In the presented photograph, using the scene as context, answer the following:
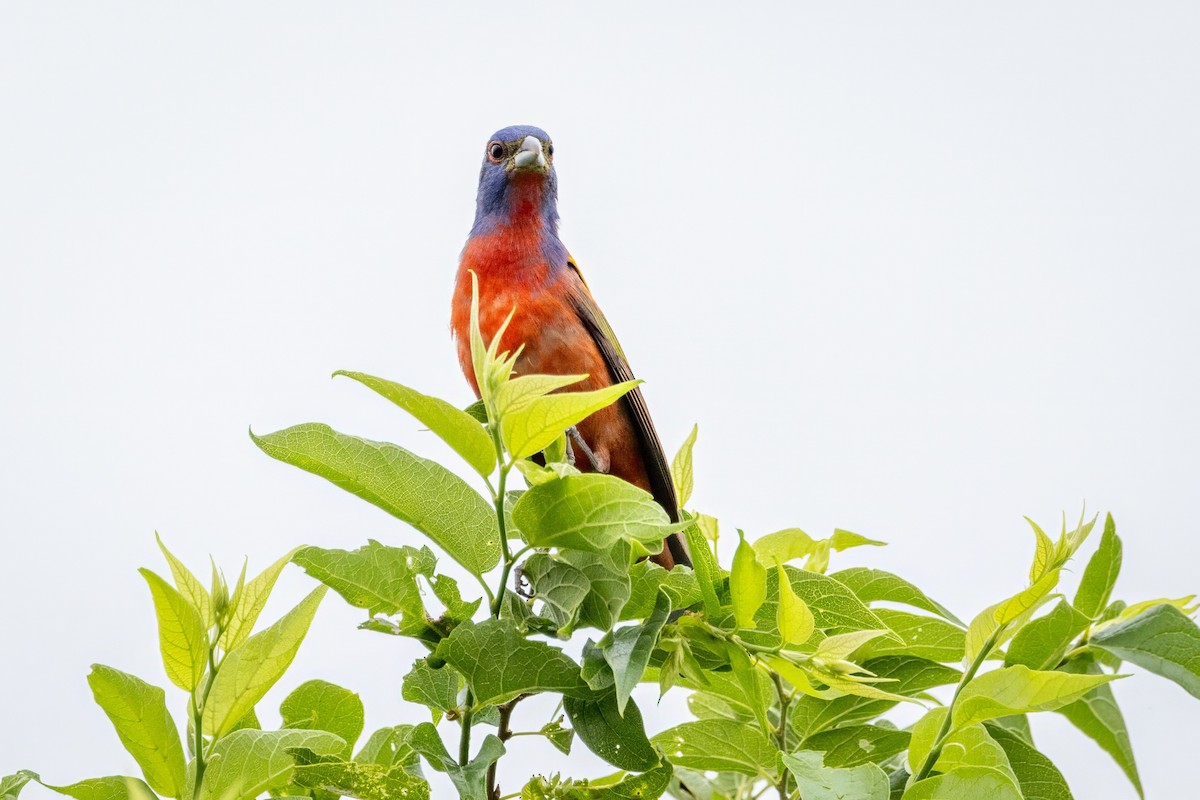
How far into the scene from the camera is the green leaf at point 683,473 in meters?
2.08

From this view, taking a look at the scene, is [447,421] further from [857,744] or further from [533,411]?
[857,744]

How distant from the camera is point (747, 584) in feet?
5.99

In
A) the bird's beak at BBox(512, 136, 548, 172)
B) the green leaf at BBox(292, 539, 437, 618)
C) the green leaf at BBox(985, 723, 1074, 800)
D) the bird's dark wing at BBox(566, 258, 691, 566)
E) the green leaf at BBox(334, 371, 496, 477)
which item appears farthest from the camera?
the bird's beak at BBox(512, 136, 548, 172)

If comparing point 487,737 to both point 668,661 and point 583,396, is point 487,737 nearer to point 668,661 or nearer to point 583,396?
point 668,661

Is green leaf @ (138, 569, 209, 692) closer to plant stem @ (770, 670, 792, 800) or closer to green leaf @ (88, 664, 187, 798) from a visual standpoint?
green leaf @ (88, 664, 187, 798)

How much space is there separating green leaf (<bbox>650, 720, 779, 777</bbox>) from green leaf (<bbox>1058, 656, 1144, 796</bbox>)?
0.62 meters

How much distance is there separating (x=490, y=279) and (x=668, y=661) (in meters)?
3.51

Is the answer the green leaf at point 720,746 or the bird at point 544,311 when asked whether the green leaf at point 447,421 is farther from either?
the bird at point 544,311

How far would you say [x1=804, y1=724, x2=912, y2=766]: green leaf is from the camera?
2.20m

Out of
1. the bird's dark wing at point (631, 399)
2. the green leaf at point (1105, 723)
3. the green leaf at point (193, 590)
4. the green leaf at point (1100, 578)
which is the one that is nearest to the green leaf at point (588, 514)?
the green leaf at point (193, 590)

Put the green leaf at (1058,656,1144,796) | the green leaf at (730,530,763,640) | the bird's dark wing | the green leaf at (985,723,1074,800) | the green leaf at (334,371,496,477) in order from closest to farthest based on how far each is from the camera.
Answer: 1. the green leaf at (334,371,496,477)
2. the green leaf at (730,530,763,640)
3. the green leaf at (985,723,1074,800)
4. the green leaf at (1058,656,1144,796)
5. the bird's dark wing

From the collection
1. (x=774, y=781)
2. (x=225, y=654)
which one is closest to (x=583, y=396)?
(x=225, y=654)

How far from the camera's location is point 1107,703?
7.72ft

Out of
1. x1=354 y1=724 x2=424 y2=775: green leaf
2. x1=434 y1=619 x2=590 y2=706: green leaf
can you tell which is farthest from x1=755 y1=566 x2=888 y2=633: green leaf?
x1=354 y1=724 x2=424 y2=775: green leaf
